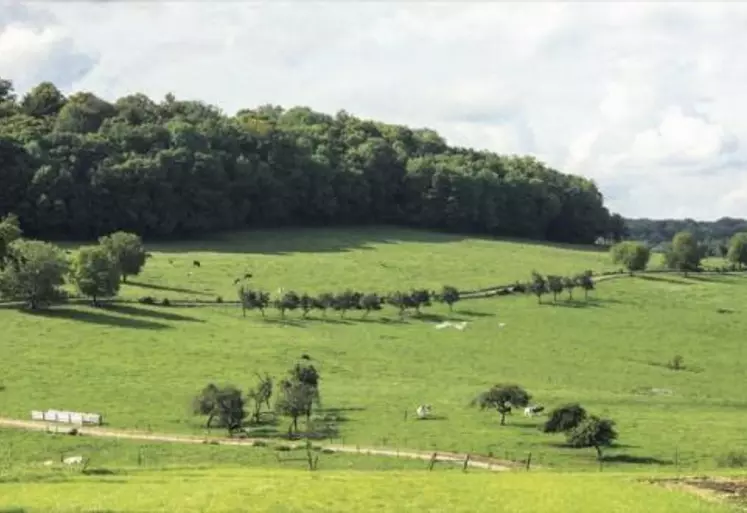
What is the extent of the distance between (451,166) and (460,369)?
10781 centimetres

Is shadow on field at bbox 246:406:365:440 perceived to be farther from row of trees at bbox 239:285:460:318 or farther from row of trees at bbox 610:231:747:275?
row of trees at bbox 610:231:747:275

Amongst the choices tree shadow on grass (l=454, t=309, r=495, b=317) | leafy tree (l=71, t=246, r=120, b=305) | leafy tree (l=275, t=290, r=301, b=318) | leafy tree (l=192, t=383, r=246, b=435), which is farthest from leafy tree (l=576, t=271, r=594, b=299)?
leafy tree (l=192, t=383, r=246, b=435)

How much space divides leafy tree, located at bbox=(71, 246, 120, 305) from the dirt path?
38288 mm

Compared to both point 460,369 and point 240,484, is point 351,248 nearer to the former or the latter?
point 460,369

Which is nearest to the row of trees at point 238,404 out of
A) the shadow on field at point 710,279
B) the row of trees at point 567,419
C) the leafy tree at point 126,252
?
the row of trees at point 567,419

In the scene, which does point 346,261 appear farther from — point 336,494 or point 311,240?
point 336,494

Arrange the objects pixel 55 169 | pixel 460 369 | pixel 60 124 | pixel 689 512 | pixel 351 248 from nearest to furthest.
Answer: pixel 689 512, pixel 460 369, pixel 55 169, pixel 351 248, pixel 60 124

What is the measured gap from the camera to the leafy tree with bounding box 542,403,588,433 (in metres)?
65.9

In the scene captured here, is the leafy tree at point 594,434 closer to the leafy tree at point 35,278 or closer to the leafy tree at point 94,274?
the leafy tree at point 94,274

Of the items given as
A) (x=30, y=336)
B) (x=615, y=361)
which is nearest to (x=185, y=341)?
(x=30, y=336)

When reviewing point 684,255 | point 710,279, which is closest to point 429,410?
point 710,279

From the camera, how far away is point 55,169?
145 meters

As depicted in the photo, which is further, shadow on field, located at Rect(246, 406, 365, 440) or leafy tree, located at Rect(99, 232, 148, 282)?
leafy tree, located at Rect(99, 232, 148, 282)

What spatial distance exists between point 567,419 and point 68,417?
29.3 m
